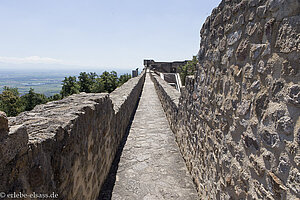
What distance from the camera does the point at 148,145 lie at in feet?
16.4

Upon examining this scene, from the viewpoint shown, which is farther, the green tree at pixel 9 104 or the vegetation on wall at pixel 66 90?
the vegetation on wall at pixel 66 90

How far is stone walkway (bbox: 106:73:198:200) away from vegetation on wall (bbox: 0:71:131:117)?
86.9 feet

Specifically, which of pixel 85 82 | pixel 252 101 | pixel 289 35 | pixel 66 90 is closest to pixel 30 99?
pixel 66 90

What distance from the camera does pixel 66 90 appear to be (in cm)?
3494

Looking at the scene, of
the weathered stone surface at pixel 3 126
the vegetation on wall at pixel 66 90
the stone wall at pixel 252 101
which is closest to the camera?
the weathered stone surface at pixel 3 126

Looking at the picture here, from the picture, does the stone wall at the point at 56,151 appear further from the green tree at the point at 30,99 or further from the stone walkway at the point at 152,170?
the green tree at the point at 30,99

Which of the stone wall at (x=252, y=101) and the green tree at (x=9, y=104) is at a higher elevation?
the stone wall at (x=252, y=101)

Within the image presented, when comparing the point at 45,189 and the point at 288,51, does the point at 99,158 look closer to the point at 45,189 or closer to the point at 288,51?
the point at 45,189

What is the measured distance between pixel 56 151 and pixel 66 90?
36.1m

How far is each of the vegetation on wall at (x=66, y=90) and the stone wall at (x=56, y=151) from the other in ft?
93.4

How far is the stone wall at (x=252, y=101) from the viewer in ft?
4.22

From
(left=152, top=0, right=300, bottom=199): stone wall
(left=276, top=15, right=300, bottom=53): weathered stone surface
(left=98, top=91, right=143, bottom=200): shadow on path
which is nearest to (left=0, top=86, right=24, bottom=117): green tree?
(left=98, top=91, right=143, bottom=200): shadow on path

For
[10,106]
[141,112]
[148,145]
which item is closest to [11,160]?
[148,145]

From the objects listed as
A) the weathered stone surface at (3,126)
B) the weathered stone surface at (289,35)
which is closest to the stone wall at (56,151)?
the weathered stone surface at (3,126)
